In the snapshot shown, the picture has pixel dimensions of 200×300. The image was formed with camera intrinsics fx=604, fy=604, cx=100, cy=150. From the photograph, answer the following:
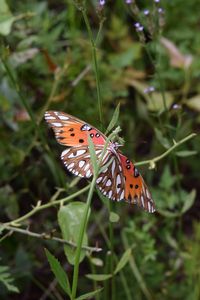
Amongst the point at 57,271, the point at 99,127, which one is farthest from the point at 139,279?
the point at 57,271

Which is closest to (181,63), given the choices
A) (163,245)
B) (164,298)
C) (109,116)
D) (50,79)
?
(109,116)

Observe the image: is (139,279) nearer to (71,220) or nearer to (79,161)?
(71,220)

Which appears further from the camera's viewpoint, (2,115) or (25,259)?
(2,115)

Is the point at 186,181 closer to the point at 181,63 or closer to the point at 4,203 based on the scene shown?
the point at 181,63

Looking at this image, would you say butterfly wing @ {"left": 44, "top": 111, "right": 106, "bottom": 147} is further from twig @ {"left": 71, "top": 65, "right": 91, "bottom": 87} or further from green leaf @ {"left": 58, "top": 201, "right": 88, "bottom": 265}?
twig @ {"left": 71, "top": 65, "right": 91, "bottom": 87}

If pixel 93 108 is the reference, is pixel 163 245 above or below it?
below

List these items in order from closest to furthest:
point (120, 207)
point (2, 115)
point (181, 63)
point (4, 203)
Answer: point (4, 203), point (2, 115), point (120, 207), point (181, 63)

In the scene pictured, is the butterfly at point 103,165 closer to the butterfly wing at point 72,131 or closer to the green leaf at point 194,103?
the butterfly wing at point 72,131

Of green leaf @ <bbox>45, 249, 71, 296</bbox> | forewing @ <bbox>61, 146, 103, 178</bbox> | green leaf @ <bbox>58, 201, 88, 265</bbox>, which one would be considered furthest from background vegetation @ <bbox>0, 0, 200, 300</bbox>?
green leaf @ <bbox>45, 249, 71, 296</bbox>
